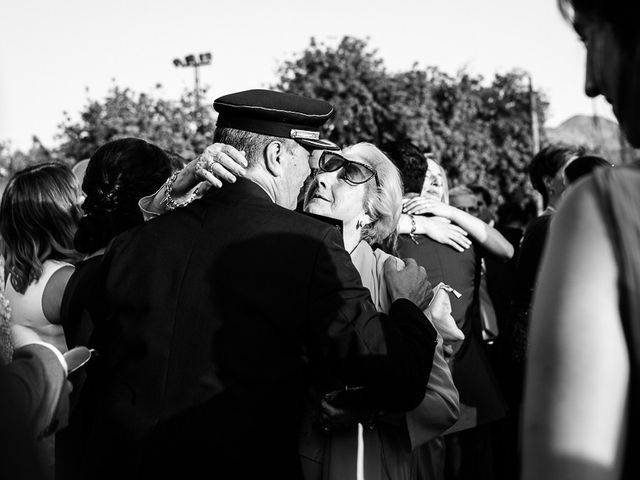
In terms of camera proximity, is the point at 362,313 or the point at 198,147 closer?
the point at 362,313

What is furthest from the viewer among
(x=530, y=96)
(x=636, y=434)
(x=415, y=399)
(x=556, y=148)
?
(x=530, y=96)

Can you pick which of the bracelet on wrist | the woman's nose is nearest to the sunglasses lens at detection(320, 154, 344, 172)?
the bracelet on wrist

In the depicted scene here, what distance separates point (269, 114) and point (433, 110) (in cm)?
2566

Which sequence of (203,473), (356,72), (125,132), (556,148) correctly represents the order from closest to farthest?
(203,473) → (556,148) → (125,132) → (356,72)

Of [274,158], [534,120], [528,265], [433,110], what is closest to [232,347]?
[274,158]

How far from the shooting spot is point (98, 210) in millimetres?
3260

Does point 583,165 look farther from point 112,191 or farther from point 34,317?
point 34,317

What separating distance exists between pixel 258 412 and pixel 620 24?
1.41 metres

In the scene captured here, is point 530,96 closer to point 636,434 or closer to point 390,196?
point 390,196

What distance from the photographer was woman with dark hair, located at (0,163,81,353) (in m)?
3.20

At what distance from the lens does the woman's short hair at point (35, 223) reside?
329 cm

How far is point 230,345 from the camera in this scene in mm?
2232

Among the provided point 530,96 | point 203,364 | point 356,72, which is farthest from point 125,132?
point 530,96

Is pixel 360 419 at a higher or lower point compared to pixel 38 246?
lower
